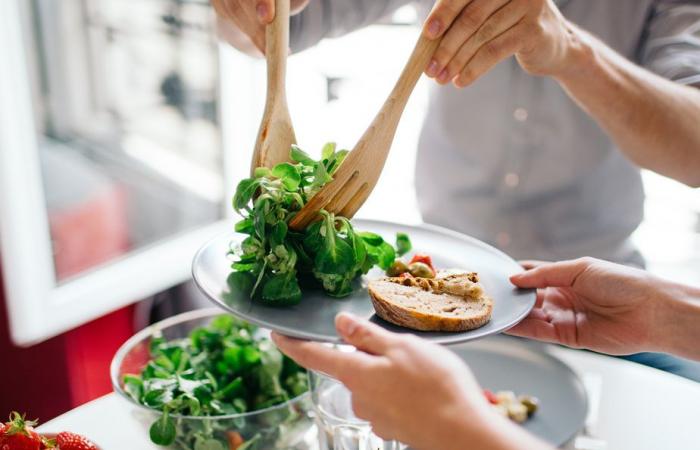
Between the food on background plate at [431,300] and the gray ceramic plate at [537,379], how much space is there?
0.96ft

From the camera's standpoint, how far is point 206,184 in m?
2.64

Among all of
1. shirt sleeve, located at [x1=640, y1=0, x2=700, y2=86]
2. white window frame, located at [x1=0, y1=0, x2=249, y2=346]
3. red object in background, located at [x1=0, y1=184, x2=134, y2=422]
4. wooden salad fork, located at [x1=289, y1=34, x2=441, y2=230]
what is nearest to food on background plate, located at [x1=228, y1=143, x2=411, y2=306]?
wooden salad fork, located at [x1=289, y1=34, x2=441, y2=230]

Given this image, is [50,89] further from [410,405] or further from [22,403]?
[410,405]

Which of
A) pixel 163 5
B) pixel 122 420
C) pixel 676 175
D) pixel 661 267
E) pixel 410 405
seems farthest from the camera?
pixel 661 267

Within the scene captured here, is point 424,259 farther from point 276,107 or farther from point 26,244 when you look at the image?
point 26,244

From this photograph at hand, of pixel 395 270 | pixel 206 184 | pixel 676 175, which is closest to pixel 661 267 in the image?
pixel 676 175

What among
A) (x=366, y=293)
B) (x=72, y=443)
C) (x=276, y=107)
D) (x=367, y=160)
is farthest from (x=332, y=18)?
(x=72, y=443)

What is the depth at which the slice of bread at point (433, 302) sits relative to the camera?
868 millimetres

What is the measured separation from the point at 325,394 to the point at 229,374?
0.74 ft

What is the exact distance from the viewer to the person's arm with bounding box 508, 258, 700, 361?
1062 mm

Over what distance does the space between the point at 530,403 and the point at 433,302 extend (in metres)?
0.34

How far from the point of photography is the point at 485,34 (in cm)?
101

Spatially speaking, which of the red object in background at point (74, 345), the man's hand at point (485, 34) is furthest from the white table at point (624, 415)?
the red object in background at point (74, 345)

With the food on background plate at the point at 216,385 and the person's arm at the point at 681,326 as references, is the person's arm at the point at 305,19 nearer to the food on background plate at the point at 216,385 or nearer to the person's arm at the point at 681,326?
the food on background plate at the point at 216,385
